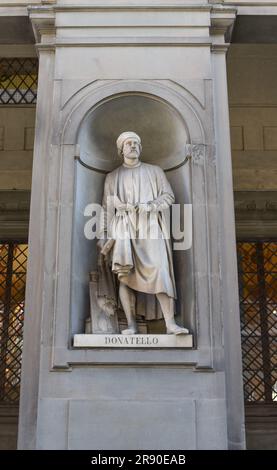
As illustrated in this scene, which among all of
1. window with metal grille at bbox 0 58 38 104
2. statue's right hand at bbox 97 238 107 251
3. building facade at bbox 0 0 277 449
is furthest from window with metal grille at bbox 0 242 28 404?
statue's right hand at bbox 97 238 107 251

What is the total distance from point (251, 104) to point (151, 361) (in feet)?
23.5

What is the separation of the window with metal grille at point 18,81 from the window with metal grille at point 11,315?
9.61 feet

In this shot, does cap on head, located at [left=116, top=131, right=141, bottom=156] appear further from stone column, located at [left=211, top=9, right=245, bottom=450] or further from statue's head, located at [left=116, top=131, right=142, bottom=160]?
stone column, located at [left=211, top=9, right=245, bottom=450]

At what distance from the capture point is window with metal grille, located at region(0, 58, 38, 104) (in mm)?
12883

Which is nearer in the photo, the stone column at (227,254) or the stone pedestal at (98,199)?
the stone pedestal at (98,199)

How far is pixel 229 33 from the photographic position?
9.37 m

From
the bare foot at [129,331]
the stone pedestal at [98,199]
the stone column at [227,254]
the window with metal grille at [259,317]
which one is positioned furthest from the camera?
the window with metal grille at [259,317]

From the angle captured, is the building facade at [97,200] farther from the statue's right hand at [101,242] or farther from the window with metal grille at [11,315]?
the statue's right hand at [101,242]

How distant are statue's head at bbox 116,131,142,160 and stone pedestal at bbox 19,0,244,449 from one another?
18.9 inches

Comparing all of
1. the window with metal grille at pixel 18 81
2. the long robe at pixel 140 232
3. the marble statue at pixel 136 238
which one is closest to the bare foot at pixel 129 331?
the marble statue at pixel 136 238

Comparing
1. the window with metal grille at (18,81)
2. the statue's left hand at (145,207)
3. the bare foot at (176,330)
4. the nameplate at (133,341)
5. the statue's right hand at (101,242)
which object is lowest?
the nameplate at (133,341)

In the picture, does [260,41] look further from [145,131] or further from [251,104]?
[251,104]

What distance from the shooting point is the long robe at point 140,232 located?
26.3 feet

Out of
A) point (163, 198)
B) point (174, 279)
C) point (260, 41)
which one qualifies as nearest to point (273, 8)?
point (260, 41)
